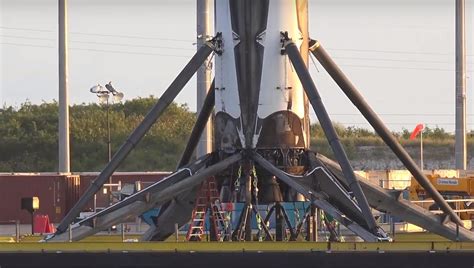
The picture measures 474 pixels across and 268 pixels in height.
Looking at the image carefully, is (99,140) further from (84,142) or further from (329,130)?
(329,130)

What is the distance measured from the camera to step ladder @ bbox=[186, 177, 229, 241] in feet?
84.6

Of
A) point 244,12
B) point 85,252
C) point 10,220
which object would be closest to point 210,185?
point 244,12

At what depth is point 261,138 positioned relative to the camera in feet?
87.7

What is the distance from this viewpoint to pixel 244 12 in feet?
87.9

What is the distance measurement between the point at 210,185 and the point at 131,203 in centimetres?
191

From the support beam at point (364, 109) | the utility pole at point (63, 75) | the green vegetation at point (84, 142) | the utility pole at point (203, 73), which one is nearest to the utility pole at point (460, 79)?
the utility pole at point (203, 73)

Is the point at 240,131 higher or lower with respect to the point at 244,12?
lower

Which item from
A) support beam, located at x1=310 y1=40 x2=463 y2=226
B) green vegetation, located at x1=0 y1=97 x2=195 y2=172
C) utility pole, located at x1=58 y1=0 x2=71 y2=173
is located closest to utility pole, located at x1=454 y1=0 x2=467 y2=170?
utility pole, located at x1=58 y1=0 x2=71 y2=173

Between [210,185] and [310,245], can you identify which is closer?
[310,245]

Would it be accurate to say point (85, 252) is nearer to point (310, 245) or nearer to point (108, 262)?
point (108, 262)

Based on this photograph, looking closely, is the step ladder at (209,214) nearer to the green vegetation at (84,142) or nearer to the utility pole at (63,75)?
the utility pole at (63,75)

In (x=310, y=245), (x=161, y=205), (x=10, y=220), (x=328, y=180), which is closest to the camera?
(x=310, y=245)

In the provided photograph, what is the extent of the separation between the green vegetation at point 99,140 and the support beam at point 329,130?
6954 centimetres

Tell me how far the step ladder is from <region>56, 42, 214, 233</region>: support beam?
67.2 inches
